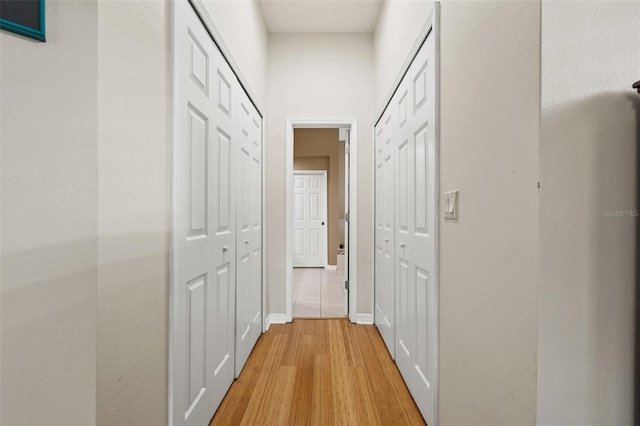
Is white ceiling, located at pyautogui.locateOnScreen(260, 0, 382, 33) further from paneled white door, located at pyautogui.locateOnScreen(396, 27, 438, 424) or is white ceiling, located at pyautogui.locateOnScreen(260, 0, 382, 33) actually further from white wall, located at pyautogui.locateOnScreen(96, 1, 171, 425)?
white wall, located at pyautogui.locateOnScreen(96, 1, 171, 425)

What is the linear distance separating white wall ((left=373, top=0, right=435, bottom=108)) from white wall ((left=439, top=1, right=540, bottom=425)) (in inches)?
15.2

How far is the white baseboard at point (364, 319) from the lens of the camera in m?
2.88

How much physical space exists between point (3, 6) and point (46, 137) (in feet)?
0.89

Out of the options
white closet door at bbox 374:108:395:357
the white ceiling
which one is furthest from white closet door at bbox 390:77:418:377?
the white ceiling

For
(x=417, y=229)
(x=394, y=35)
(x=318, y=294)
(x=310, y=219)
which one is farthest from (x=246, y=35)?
(x=310, y=219)

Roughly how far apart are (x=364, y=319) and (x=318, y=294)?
1.21m

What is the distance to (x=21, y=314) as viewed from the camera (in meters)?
0.68

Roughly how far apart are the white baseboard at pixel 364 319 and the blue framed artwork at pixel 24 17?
2.81m

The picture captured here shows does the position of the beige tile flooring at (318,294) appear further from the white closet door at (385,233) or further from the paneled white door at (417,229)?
the paneled white door at (417,229)

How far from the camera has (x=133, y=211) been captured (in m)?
0.88

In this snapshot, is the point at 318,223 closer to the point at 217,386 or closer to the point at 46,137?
the point at 217,386

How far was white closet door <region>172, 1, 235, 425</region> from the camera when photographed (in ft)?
3.70

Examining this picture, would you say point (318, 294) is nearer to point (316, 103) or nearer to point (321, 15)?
point (316, 103)

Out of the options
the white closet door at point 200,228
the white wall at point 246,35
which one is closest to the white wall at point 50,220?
the white closet door at point 200,228
